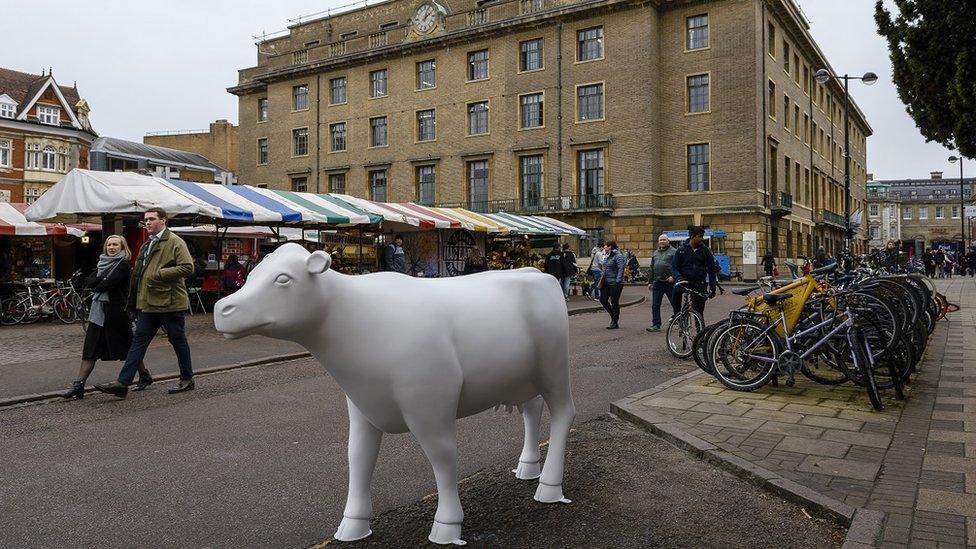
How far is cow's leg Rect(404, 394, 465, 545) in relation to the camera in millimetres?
3033

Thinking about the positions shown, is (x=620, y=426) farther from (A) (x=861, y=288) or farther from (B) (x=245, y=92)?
(B) (x=245, y=92)

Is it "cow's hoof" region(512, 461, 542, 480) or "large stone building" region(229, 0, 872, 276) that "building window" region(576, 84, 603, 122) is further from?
"cow's hoof" region(512, 461, 542, 480)

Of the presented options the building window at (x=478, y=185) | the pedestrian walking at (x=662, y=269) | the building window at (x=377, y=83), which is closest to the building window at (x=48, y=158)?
the building window at (x=377, y=83)

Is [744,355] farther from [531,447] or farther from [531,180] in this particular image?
[531,180]

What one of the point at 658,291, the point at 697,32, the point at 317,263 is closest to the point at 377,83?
the point at 697,32

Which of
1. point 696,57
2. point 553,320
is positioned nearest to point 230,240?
point 553,320

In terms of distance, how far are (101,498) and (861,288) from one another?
8.32 m

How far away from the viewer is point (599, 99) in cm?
3775

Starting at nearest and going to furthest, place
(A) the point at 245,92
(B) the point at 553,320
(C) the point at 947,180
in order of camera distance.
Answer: (B) the point at 553,320 → (A) the point at 245,92 → (C) the point at 947,180

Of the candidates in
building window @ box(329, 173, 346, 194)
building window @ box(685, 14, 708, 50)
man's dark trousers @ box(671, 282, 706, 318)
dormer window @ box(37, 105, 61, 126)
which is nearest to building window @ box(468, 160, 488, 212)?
building window @ box(329, 173, 346, 194)

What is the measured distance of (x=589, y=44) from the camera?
38094mm

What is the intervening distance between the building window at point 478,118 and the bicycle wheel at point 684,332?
32749 mm

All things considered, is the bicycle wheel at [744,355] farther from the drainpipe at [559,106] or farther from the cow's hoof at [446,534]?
the drainpipe at [559,106]

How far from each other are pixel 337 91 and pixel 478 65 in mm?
11678
